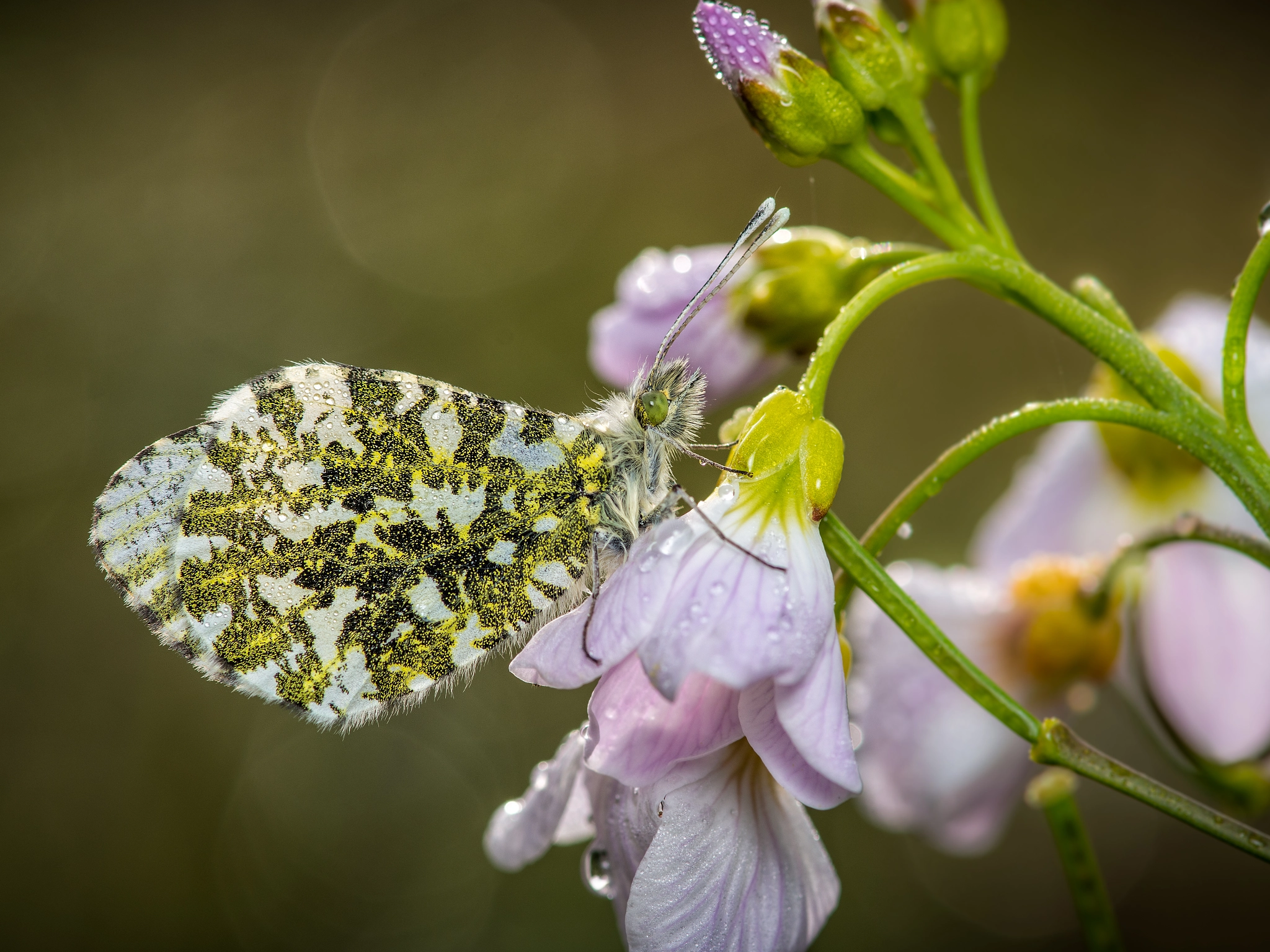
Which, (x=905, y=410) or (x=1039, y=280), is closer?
(x=1039, y=280)

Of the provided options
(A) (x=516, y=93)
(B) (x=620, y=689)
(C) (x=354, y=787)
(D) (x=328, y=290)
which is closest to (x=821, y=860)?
(B) (x=620, y=689)

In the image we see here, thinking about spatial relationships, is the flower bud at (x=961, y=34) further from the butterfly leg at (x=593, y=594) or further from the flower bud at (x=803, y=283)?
the butterfly leg at (x=593, y=594)

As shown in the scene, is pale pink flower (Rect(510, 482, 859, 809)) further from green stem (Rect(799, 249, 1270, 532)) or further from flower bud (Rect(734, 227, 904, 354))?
flower bud (Rect(734, 227, 904, 354))

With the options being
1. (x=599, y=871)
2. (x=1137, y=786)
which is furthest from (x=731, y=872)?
(x=1137, y=786)

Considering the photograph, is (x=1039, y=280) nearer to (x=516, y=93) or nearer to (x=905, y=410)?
(x=905, y=410)

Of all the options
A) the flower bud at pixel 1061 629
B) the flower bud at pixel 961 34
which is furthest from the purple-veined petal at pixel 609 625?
the flower bud at pixel 1061 629
